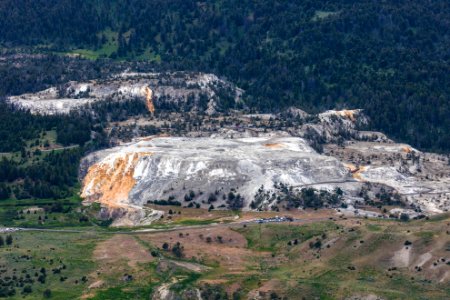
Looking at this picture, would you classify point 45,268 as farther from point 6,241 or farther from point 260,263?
point 260,263

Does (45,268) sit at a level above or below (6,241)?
below

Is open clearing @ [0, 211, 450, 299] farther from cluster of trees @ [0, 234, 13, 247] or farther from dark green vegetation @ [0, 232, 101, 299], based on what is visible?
cluster of trees @ [0, 234, 13, 247]

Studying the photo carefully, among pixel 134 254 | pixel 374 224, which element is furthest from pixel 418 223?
pixel 134 254

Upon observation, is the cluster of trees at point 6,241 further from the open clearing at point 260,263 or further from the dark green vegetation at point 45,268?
the open clearing at point 260,263

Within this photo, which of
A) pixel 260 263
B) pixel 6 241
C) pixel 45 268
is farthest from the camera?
pixel 6 241

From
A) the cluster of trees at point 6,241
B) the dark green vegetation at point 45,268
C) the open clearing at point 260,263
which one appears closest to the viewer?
the open clearing at point 260,263

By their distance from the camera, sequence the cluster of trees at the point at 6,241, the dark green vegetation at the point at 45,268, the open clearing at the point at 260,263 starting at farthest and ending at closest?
the cluster of trees at the point at 6,241, the dark green vegetation at the point at 45,268, the open clearing at the point at 260,263

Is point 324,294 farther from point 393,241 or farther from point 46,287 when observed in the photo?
point 46,287

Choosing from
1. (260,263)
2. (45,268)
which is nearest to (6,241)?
(45,268)

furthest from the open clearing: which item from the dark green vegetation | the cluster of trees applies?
the cluster of trees

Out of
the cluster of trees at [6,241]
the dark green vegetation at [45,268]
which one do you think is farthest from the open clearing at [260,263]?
the cluster of trees at [6,241]

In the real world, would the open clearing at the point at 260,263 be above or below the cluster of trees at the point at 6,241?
below

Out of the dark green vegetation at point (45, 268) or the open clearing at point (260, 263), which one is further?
the dark green vegetation at point (45, 268)
